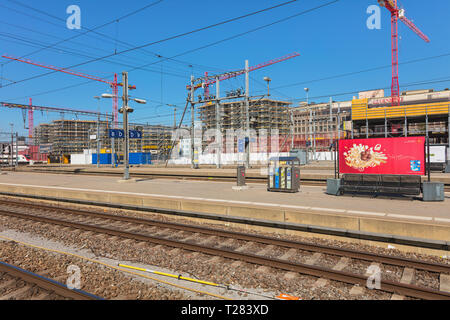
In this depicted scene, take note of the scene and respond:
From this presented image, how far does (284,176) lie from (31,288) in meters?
10.7

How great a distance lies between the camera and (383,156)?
11.5 metres

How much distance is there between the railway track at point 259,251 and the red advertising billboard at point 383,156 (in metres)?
6.39

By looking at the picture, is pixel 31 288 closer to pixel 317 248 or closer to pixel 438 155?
pixel 317 248

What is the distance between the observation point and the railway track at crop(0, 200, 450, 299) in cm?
513

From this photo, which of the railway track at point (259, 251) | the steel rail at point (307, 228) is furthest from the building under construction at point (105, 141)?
the railway track at point (259, 251)

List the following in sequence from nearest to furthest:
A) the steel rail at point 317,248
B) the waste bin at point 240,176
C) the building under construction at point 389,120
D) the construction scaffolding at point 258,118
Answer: the steel rail at point 317,248 → the waste bin at point 240,176 → the building under construction at point 389,120 → the construction scaffolding at point 258,118

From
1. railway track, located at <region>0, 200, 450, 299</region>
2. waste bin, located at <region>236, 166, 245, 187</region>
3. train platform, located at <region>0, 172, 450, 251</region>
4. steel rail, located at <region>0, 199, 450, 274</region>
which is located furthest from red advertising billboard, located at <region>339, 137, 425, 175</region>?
railway track, located at <region>0, 200, 450, 299</region>

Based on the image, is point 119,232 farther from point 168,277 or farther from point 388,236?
point 388,236

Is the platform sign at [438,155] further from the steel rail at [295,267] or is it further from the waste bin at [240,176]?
the steel rail at [295,267]

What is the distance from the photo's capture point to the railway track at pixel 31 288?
468cm

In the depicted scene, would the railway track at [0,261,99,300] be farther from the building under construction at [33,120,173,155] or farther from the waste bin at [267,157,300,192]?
the building under construction at [33,120,173,155]

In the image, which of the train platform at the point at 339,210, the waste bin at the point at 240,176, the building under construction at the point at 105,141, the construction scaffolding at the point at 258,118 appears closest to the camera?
the train platform at the point at 339,210
